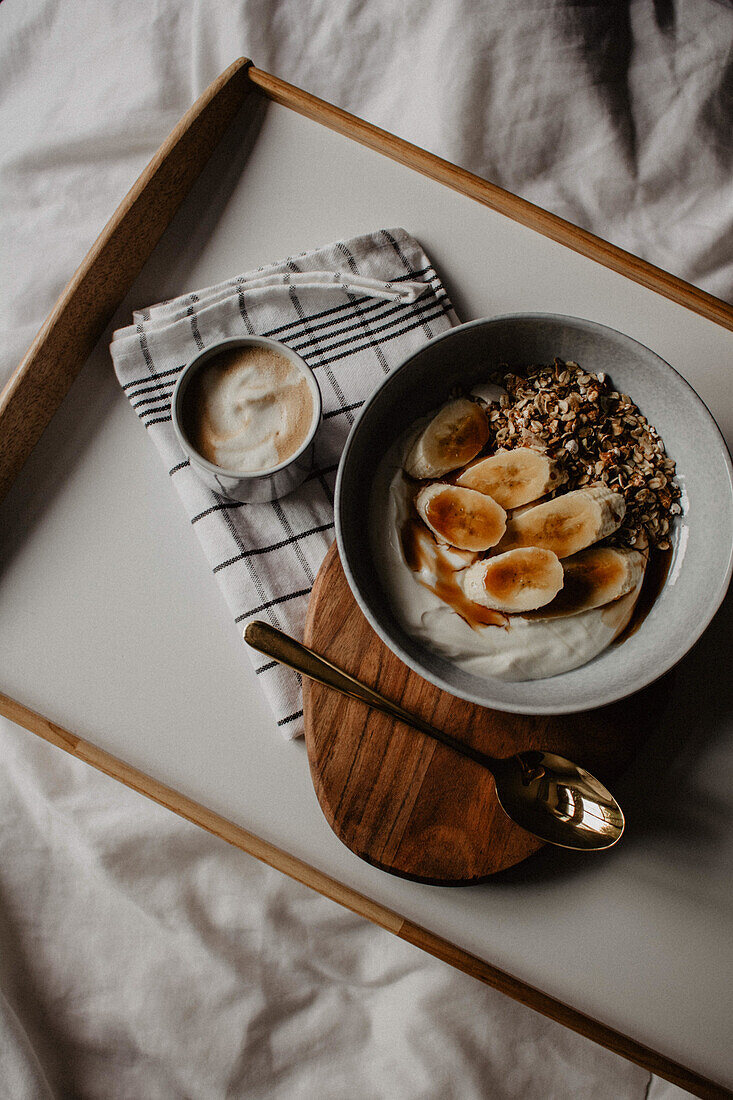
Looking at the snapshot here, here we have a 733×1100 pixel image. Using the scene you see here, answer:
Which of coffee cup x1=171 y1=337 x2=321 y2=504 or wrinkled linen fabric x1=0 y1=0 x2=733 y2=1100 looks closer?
coffee cup x1=171 y1=337 x2=321 y2=504

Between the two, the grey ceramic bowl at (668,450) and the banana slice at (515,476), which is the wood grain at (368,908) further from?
the banana slice at (515,476)

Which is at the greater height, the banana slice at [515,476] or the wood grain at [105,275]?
the wood grain at [105,275]

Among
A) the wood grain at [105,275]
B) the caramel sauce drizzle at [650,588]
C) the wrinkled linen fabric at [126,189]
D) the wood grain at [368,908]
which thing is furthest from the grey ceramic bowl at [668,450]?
the wrinkled linen fabric at [126,189]

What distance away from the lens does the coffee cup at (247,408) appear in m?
0.82

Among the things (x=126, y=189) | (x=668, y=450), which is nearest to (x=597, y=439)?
(x=668, y=450)

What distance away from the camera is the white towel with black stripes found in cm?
87

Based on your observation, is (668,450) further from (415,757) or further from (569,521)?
(415,757)

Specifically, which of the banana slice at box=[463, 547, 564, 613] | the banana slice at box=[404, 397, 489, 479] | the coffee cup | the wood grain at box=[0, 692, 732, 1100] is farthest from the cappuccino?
the wood grain at box=[0, 692, 732, 1100]

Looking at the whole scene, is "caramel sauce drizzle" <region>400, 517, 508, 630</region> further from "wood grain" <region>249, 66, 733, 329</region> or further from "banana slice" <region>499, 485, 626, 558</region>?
"wood grain" <region>249, 66, 733, 329</region>

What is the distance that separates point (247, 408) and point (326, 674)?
11.8 inches

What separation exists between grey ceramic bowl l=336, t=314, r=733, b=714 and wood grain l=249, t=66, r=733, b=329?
18cm

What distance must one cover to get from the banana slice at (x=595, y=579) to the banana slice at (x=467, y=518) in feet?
0.27

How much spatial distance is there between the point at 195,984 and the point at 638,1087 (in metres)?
0.66

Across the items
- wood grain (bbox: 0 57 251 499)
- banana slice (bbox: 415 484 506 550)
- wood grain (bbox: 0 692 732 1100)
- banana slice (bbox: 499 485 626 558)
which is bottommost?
wood grain (bbox: 0 692 732 1100)
